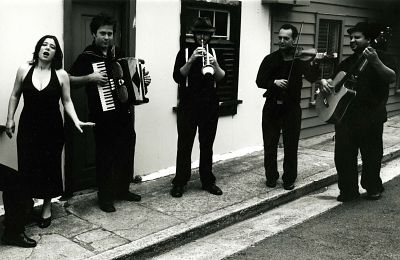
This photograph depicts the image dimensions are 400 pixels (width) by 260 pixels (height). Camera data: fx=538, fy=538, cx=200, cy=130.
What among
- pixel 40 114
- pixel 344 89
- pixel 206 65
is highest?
pixel 206 65

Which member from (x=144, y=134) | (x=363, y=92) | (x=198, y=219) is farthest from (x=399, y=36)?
(x=198, y=219)

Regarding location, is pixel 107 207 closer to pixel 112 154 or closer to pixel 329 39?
pixel 112 154

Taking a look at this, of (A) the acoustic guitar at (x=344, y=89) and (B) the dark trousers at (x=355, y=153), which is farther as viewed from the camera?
(B) the dark trousers at (x=355, y=153)

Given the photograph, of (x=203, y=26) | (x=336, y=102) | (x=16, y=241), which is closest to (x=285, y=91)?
(x=336, y=102)

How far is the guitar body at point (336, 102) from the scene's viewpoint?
620cm

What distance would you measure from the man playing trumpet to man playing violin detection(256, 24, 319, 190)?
707mm

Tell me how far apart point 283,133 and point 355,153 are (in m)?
0.90

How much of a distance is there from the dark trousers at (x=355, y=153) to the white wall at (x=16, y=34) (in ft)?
11.7

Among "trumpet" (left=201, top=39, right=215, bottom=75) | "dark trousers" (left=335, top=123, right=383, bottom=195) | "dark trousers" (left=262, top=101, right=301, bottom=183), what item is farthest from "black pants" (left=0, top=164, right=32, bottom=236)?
"dark trousers" (left=335, top=123, right=383, bottom=195)

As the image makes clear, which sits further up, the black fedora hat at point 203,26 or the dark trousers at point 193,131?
the black fedora hat at point 203,26

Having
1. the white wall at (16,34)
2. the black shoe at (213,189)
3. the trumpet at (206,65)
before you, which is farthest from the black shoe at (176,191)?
the white wall at (16,34)

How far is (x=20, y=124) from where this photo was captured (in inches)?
203

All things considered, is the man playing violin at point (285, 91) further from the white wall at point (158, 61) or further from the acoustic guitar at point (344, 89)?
the white wall at point (158, 61)

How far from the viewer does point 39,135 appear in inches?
203
